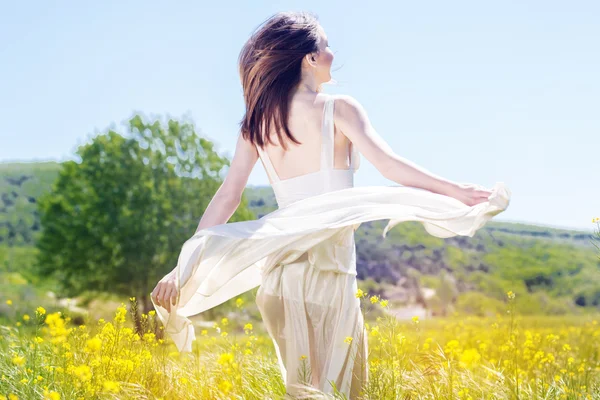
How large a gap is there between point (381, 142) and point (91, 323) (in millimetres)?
2439

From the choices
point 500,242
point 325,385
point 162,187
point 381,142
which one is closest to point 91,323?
point 325,385

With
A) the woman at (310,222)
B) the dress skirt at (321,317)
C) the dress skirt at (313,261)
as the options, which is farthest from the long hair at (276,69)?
the dress skirt at (321,317)

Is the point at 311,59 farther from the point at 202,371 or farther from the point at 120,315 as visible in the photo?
the point at 202,371

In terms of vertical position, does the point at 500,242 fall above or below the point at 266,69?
below

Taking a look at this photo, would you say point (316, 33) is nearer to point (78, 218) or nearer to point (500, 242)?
point (78, 218)

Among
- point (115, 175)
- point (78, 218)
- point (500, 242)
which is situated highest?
point (115, 175)

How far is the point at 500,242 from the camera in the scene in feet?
122

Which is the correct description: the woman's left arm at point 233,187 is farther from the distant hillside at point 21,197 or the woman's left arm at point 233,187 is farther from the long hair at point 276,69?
the distant hillside at point 21,197

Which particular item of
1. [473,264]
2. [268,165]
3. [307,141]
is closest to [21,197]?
[473,264]

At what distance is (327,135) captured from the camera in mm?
2889

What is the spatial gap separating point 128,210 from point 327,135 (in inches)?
658

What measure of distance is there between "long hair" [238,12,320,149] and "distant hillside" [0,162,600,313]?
22.3 m

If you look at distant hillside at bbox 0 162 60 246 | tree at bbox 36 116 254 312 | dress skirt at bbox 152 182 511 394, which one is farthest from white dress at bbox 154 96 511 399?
distant hillside at bbox 0 162 60 246

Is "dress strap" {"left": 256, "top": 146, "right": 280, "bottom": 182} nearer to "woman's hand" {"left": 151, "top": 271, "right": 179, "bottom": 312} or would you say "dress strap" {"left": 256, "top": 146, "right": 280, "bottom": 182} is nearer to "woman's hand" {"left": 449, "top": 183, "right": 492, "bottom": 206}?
"woman's hand" {"left": 151, "top": 271, "right": 179, "bottom": 312}
